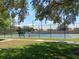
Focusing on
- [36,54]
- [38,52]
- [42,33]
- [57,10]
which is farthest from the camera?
[42,33]

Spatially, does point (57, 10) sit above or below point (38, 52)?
above

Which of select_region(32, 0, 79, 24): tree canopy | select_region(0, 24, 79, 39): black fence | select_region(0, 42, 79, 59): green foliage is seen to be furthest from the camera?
select_region(0, 24, 79, 39): black fence

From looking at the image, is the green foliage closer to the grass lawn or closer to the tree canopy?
the grass lawn

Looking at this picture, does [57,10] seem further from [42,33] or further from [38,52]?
[42,33]

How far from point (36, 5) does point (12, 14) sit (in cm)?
297

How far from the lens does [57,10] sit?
71.0ft

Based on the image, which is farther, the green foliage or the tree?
the tree

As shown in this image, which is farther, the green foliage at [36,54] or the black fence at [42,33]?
the black fence at [42,33]

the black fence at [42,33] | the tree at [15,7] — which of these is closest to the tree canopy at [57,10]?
the tree at [15,7]

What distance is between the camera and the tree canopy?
19.5 metres

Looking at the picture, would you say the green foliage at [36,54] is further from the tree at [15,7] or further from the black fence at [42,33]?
the black fence at [42,33]

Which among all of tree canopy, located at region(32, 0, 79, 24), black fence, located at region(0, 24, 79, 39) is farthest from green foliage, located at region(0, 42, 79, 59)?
black fence, located at region(0, 24, 79, 39)

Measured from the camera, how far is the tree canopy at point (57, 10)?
19469mm

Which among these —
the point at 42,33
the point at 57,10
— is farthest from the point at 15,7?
the point at 42,33
